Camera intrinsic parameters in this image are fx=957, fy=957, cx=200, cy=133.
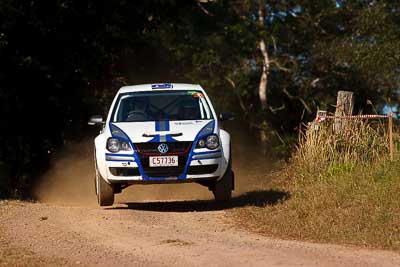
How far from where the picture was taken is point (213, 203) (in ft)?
48.2

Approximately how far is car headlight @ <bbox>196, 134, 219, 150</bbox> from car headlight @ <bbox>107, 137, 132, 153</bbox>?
38.5 inches

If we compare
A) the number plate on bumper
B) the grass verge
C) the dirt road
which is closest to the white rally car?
the number plate on bumper

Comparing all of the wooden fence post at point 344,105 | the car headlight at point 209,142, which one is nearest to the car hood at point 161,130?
the car headlight at point 209,142

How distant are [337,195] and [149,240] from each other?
3386 millimetres

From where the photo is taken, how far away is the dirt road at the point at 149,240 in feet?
30.3

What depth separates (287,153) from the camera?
83.4 ft

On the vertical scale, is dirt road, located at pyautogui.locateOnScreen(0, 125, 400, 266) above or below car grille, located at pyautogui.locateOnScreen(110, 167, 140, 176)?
below

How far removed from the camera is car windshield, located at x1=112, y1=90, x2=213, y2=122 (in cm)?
1427

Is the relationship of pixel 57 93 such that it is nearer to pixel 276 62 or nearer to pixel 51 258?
pixel 51 258

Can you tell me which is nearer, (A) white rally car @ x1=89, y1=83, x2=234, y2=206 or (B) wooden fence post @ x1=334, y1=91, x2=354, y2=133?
(A) white rally car @ x1=89, y1=83, x2=234, y2=206

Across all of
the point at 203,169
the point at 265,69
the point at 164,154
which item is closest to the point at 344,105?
the point at 203,169

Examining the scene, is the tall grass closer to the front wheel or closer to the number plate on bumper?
the front wheel

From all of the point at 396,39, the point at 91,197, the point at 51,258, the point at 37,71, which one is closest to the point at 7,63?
the point at 37,71

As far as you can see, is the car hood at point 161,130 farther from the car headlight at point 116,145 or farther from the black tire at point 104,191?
the black tire at point 104,191
